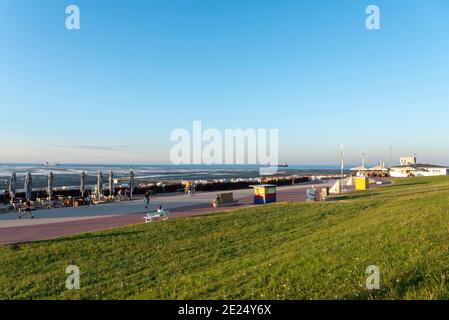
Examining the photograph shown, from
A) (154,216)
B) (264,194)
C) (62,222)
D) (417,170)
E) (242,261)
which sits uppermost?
(417,170)

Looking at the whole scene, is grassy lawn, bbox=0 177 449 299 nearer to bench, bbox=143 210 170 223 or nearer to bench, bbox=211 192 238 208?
bench, bbox=143 210 170 223

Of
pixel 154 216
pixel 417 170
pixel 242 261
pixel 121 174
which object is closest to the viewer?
pixel 242 261

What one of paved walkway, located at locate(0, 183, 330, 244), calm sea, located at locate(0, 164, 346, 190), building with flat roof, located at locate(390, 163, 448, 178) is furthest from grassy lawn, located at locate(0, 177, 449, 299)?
building with flat roof, located at locate(390, 163, 448, 178)

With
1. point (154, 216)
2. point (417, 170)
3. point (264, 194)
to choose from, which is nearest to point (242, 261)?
point (154, 216)

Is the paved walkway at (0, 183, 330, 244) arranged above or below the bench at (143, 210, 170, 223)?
below

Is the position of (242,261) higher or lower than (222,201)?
higher

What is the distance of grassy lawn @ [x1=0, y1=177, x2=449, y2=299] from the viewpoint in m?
5.27

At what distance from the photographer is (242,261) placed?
799cm

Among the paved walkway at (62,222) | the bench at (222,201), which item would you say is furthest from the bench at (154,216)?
the bench at (222,201)

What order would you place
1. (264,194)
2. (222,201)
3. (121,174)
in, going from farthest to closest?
(121,174) → (264,194) → (222,201)

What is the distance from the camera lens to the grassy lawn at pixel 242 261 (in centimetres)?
527

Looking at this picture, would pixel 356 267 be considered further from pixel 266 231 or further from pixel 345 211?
pixel 345 211

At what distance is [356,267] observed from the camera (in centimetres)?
592

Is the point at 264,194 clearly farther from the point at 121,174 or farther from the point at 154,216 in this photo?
the point at 121,174
